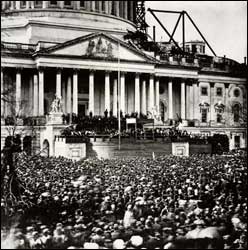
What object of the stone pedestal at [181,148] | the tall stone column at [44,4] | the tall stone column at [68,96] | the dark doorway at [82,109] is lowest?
the stone pedestal at [181,148]

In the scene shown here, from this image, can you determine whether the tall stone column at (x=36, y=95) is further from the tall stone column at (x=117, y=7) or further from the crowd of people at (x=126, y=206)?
the crowd of people at (x=126, y=206)

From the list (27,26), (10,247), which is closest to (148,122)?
(27,26)

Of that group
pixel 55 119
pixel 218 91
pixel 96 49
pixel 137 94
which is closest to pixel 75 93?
pixel 96 49

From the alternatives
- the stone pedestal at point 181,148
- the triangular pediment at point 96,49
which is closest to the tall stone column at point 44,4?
the triangular pediment at point 96,49

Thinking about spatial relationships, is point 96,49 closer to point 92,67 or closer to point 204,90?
point 92,67

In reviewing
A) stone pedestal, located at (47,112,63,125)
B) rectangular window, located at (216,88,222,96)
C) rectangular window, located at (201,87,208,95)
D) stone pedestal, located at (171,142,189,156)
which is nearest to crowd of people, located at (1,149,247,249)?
stone pedestal, located at (171,142,189,156)

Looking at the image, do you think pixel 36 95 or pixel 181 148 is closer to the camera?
pixel 181 148

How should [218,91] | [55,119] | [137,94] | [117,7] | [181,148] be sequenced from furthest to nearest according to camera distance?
1. [218,91]
2. [137,94]
3. [117,7]
4. [55,119]
5. [181,148]
